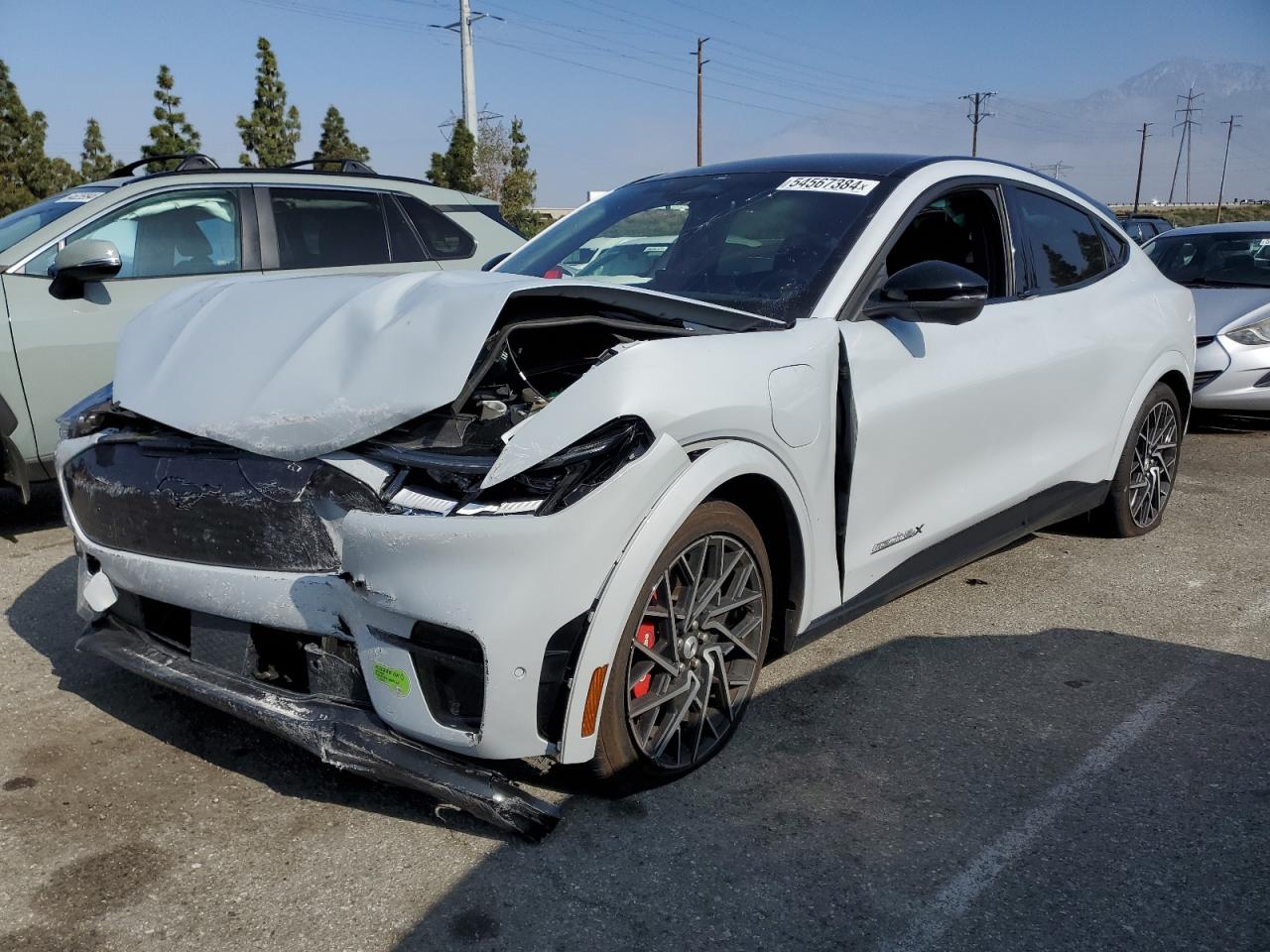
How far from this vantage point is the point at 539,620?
97.7 inches

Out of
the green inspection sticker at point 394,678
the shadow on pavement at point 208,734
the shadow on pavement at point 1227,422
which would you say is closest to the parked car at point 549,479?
the green inspection sticker at point 394,678

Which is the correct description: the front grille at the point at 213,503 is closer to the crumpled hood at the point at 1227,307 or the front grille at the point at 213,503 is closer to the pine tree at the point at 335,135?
the crumpled hood at the point at 1227,307

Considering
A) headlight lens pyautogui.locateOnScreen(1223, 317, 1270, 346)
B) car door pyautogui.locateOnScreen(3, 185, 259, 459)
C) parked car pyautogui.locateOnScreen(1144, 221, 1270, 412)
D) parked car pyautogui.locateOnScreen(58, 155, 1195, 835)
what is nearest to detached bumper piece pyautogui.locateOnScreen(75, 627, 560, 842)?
parked car pyautogui.locateOnScreen(58, 155, 1195, 835)

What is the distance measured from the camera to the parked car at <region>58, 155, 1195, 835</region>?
2535 millimetres

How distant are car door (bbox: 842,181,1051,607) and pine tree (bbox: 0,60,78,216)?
31.7 meters

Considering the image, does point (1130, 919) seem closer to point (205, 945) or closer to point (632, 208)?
point (205, 945)

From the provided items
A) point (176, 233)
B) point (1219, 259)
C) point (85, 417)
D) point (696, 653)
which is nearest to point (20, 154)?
point (176, 233)

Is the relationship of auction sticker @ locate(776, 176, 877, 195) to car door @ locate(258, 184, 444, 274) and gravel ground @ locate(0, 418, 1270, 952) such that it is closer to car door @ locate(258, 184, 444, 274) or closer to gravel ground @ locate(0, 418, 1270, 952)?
gravel ground @ locate(0, 418, 1270, 952)

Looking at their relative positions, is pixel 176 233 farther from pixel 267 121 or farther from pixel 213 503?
pixel 267 121

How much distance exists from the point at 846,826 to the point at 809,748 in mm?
438

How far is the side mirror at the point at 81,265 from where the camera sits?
5399 millimetres

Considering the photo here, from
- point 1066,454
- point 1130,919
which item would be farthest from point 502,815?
point 1066,454

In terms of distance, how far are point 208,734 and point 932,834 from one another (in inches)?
83.5

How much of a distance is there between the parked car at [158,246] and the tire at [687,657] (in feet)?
12.0
